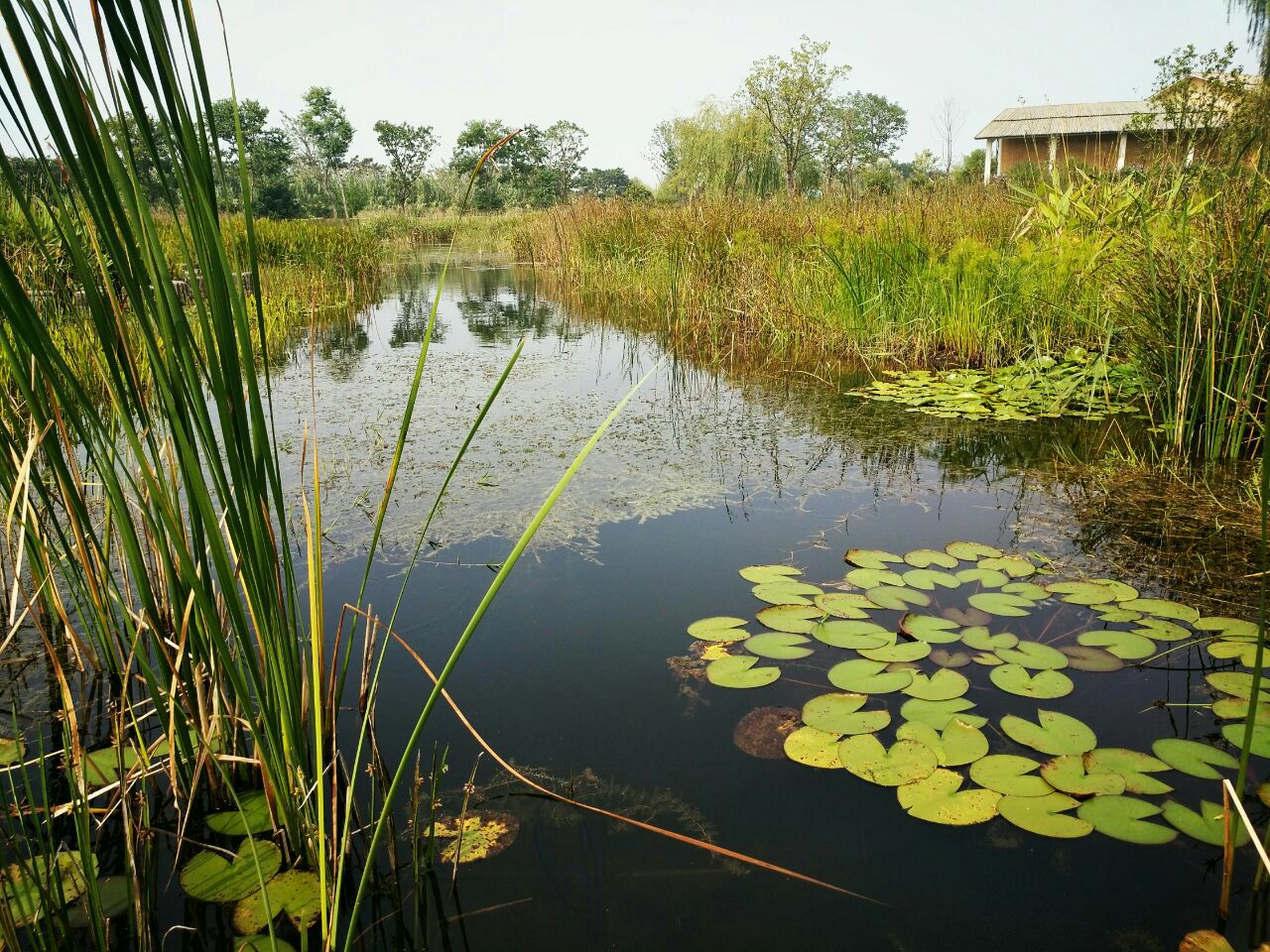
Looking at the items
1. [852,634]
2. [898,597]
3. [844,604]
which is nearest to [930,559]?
[898,597]

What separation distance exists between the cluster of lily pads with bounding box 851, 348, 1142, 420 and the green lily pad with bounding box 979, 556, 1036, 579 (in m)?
1.48

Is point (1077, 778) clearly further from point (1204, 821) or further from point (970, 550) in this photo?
point (970, 550)

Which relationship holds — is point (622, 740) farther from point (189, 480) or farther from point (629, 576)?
point (189, 480)

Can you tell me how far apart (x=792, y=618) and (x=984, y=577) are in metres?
0.54

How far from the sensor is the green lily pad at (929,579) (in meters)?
1.96

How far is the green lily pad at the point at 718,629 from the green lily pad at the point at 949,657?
394 mm

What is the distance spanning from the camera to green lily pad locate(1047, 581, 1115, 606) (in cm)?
187

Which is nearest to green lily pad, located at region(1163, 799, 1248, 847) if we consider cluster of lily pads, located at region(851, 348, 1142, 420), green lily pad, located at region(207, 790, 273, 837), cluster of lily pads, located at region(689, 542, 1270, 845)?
cluster of lily pads, located at region(689, 542, 1270, 845)

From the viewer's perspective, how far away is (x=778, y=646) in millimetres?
1720

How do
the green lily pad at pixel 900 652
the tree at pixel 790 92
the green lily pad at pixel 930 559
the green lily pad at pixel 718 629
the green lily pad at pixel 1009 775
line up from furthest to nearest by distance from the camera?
the tree at pixel 790 92, the green lily pad at pixel 930 559, the green lily pad at pixel 718 629, the green lily pad at pixel 900 652, the green lily pad at pixel 1009 775

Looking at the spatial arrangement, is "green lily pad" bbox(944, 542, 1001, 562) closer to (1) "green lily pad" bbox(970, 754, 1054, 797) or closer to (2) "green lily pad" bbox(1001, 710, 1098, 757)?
(2) "green lily pad" bbox(1001, 710, 1098, 757)

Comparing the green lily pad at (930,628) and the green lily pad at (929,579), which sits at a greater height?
the green lily pad at (929,579)

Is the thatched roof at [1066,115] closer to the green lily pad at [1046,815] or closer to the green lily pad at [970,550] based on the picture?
the green lily pad at [970,550]

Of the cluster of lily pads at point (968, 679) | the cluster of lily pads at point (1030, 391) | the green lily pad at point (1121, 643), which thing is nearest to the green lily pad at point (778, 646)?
the cluster of lily pads at point (968, 679)
